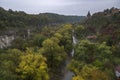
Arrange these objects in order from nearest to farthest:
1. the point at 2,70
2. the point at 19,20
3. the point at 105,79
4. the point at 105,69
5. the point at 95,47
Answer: the point at 105,79
the point at 2,70
the point at 105,69
the point at 95,47
the point at 19,20

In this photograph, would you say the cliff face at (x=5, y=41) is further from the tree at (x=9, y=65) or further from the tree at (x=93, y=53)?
the tree at (x=93, y=53)

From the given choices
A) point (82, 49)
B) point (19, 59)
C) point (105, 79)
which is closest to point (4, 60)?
point (19, 59)

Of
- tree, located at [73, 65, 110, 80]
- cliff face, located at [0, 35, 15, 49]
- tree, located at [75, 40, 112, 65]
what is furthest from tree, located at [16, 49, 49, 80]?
cliff face, located at [0, 35, 15, 49]

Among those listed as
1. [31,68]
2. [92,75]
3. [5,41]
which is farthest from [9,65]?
[5,41]

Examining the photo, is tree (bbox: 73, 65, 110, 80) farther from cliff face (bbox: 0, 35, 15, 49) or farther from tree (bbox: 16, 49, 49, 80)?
cliff face (bbox: 0, 35, 15, 49)

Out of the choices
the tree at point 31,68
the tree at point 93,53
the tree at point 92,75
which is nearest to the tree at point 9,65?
the tree at point 31,68

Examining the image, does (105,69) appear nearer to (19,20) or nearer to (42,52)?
(42,52)

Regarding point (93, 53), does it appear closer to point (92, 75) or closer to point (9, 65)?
point (92, 75)

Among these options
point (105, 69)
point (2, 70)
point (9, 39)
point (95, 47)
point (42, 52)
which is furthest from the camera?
point (9, 39)

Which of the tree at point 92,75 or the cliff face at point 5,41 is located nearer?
the tree at point 92,75

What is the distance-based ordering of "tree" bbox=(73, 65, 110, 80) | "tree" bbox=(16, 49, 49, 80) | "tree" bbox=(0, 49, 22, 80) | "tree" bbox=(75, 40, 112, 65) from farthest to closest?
"tree" bbox=(75, 40, 112, 65) < "tree" bbox=(16, 49, 49, 80) < "tree" bbox=(0, 49, 22, 80) < "tree" bbox=(73, 65, 110, 80)

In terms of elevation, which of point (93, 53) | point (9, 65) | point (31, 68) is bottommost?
point (31, 68)
